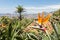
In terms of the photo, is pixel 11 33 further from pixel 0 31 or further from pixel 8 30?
pixel 0 31

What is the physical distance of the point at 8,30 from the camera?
7.17 ft

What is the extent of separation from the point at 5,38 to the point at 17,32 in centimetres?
14

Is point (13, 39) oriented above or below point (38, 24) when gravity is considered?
below

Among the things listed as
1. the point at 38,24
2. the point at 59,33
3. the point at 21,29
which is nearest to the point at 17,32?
the point at 21,29

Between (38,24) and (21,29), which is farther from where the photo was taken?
(21,29)

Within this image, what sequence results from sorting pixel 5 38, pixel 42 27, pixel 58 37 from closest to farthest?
pixel 58 37 → pixel 42 27 → pixel 5 38

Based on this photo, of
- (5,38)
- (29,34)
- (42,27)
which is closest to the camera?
(42,27)

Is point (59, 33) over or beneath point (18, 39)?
over

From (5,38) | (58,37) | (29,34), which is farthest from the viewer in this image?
(29,34)

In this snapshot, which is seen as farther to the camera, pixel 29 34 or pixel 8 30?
pixel 29 34

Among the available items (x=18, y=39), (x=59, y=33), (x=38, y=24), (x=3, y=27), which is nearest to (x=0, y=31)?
(x=3, y=27)

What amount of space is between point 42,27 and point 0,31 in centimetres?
52

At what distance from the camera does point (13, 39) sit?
7.30 feet

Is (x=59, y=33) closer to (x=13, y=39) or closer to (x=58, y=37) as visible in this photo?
(x=58, y=37)
